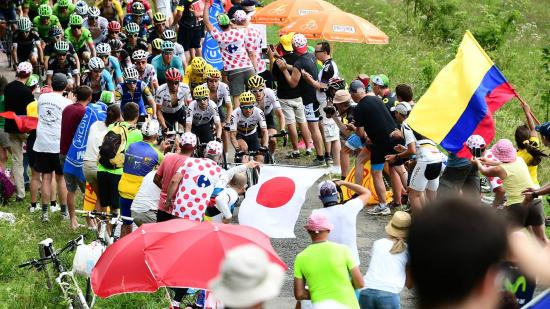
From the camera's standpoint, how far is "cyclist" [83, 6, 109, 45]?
68.0 feet

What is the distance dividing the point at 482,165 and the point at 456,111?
2.35ft

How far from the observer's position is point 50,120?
47.2 feet

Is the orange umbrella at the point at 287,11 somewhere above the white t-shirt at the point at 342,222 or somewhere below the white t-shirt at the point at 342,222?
below

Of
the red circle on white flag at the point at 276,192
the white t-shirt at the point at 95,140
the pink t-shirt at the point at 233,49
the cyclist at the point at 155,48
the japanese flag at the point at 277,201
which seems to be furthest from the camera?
the cyclist at the point at 155,48

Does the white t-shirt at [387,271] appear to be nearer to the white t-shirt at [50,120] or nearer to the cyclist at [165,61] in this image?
the white t-shirt at [50,120]

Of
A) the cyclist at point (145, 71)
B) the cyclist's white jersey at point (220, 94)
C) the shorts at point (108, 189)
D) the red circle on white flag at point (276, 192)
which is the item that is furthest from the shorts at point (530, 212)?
the cyclist at point (145, 71)

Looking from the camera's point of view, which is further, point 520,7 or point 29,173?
point 520,7

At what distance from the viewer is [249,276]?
396 cm

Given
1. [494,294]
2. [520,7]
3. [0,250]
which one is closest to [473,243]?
[494,294]

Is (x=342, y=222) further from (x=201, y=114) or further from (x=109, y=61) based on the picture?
(x=109, y=61)

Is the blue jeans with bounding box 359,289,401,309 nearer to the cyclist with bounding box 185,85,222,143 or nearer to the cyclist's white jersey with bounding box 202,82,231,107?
the cyclist with bounding box 185,85,222,143

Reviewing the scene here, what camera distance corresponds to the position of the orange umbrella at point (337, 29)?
18.8m

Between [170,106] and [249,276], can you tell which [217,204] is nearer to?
[170,106]

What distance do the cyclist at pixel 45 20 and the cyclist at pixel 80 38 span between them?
2.76ft
